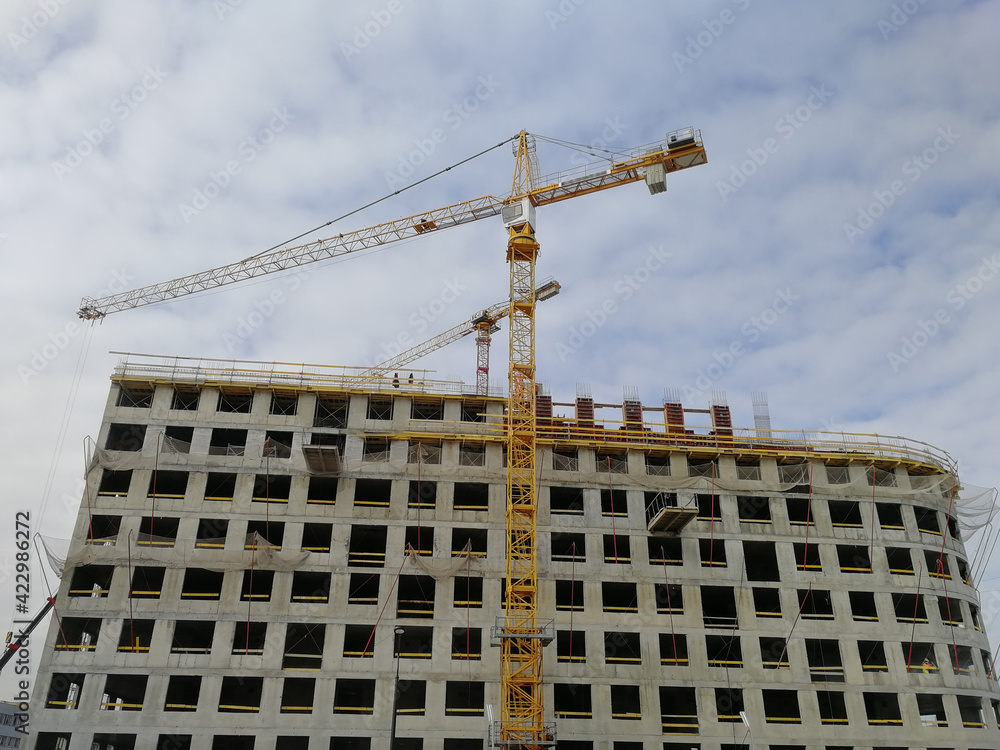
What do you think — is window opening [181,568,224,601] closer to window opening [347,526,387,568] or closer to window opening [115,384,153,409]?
window opening [347,526,387,568]

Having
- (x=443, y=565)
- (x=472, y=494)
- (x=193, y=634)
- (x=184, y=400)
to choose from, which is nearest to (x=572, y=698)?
(x=443, y=565)

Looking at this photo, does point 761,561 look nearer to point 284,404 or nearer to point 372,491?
point 372,491

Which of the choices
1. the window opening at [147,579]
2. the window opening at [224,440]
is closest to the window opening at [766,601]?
the window opening at [224,440]

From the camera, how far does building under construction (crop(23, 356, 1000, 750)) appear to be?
43.1m

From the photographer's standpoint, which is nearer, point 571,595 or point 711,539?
point 571,595

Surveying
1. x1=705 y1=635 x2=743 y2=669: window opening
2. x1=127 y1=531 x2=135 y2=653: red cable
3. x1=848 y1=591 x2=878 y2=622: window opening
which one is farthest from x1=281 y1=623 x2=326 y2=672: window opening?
x1=848 y1=591 x2=878 y2=622: window opening

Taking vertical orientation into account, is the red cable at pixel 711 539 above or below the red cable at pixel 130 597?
above

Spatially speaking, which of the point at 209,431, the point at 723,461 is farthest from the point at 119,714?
the point at 723,461

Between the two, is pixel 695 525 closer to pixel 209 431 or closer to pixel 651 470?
pixel 651 470

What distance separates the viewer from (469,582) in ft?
152

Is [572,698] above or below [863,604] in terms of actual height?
below

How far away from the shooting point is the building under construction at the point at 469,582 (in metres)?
43.1

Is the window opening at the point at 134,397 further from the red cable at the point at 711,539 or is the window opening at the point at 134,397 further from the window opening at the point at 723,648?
the window opening at the point at 723,648

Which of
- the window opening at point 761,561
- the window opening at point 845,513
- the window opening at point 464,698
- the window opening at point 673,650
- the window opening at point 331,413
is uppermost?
the window opening at point 331,413
